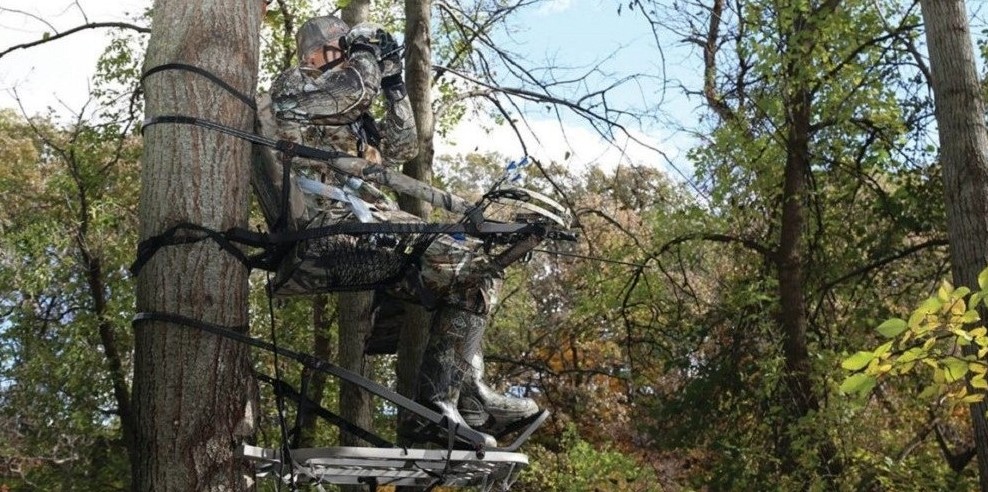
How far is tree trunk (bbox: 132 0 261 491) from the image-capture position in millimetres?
4203

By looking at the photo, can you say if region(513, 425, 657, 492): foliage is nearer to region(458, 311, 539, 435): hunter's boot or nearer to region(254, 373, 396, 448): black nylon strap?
region(458, 311, 539, 435): hunter's boot

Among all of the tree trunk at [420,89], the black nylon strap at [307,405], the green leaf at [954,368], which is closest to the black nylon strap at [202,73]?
the black nylon strap at [307,405]

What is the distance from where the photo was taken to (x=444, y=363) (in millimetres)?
4969

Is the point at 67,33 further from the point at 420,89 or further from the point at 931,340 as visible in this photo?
the point at 931,340

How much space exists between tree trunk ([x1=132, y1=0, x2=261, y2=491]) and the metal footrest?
0.16 metres

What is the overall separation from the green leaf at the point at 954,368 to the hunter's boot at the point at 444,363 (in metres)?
1.76

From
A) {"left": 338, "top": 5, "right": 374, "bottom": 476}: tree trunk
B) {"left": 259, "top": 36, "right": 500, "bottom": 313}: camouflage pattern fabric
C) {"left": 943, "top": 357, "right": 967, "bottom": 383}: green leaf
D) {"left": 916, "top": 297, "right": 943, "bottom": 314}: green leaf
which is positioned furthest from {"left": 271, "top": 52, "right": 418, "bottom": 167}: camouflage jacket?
{"left": 338, "top": 5, "right": 374, "bottom": 476}: tree trunk

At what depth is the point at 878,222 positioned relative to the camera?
15016mm

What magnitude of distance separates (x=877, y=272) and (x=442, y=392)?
35.7 feet

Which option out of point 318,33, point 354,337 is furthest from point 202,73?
point 354,337

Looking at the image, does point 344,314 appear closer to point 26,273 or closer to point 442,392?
point 442,392

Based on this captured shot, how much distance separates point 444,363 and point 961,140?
16.8ft

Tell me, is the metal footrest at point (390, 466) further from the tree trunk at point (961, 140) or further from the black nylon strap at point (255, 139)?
the tree trunk at point (961, 140)

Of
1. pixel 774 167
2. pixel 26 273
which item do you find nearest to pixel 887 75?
pixel 774 167
